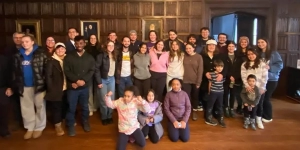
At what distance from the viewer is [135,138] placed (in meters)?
3.29

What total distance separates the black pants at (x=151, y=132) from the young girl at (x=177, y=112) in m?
0.22

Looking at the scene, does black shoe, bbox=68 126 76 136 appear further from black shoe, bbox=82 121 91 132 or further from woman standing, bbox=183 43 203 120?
woman standing, bbox=183 43 203 120

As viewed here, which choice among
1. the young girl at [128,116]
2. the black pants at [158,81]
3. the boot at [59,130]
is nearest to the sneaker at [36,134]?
the boot at [59,130]

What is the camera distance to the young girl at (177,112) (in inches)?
140

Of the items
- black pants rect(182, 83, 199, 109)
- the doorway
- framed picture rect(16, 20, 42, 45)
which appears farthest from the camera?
the doorway

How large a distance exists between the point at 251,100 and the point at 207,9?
279cm

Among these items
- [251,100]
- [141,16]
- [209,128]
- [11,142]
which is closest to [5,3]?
[141,16]

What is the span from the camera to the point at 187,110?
3654 mm

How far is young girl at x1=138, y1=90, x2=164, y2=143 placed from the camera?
11.3 ft

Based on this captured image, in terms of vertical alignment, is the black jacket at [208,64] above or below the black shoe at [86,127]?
above

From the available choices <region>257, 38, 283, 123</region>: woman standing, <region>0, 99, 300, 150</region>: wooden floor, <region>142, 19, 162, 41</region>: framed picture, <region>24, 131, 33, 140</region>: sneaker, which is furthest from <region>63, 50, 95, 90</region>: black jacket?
<region>257, 38, 283, 123</region>: woman standing

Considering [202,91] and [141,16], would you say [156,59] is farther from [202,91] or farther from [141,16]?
[141,16]

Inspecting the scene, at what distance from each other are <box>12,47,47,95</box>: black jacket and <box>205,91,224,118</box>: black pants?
2443mm

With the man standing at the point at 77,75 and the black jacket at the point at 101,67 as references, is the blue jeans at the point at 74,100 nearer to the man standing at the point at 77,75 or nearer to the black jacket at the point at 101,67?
the man standing at the point at 77,75
